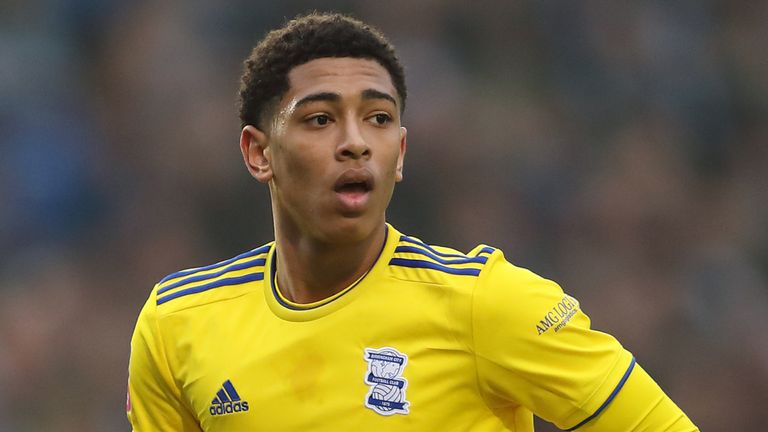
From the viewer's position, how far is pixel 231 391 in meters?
3.30

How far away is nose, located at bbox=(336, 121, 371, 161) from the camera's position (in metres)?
3.22

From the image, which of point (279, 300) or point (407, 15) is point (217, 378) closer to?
point (279, 300)

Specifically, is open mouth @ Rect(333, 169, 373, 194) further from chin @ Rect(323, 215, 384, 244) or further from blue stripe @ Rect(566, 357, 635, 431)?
blue stripe @ Rect(566, 357, 635, 431)

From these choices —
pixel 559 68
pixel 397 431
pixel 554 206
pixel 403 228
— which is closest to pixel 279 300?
pixel 397 431

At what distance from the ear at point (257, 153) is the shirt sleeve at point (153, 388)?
0.50 m

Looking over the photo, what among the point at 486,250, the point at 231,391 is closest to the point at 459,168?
the point at 486,250

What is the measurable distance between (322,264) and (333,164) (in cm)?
34

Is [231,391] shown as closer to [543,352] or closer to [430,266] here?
[430,266]

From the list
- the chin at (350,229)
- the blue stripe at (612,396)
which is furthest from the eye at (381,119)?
the blue stripe at (612,396)

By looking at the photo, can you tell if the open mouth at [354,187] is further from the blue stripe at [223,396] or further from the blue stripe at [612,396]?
the blue stripe at [612,396]

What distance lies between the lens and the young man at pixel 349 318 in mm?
3080

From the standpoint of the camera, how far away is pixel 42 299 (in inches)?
295

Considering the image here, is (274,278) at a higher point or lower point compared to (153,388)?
higher

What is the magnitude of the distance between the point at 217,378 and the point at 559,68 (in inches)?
210
